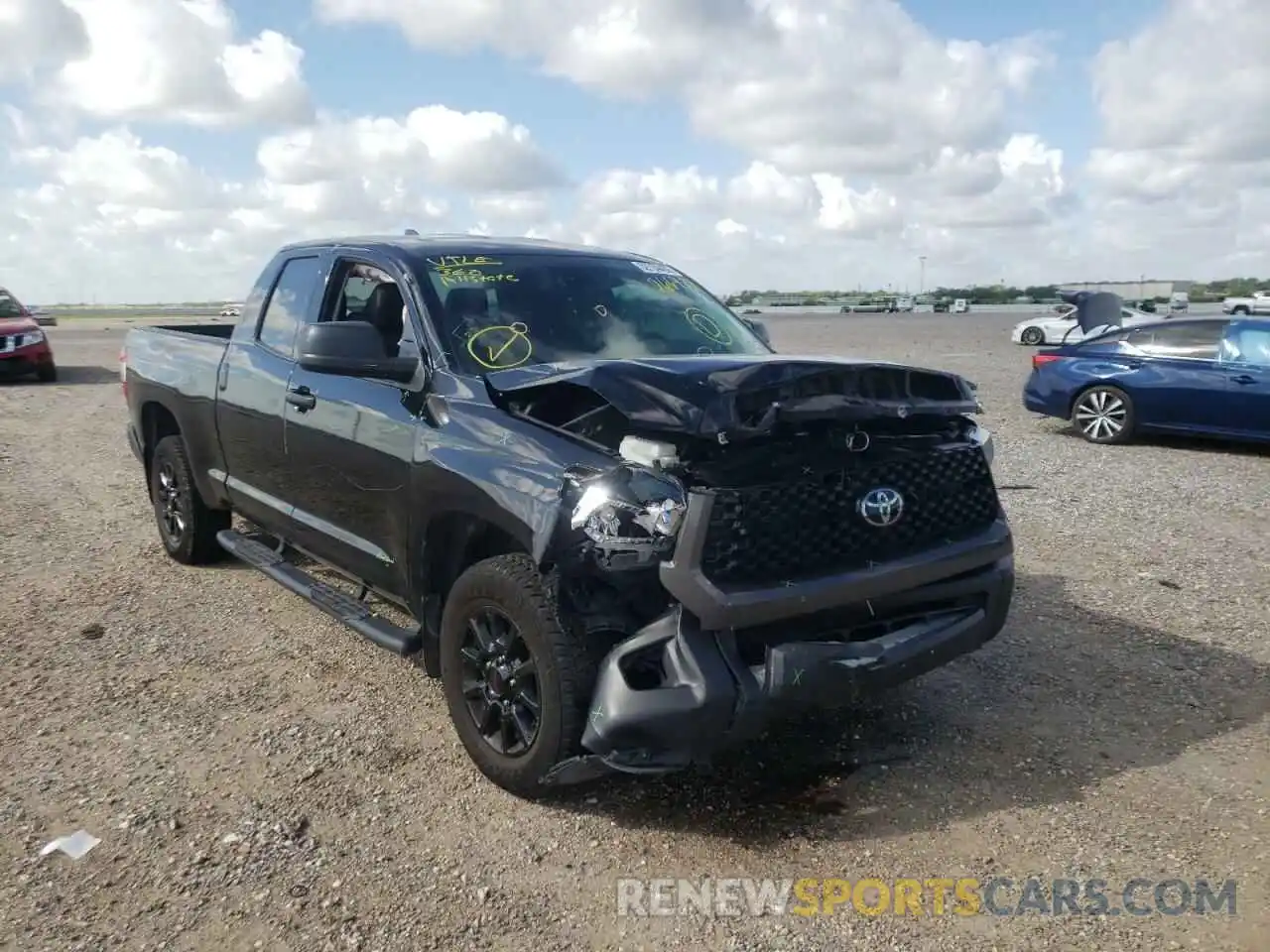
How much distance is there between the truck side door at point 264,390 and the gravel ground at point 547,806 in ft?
2.37

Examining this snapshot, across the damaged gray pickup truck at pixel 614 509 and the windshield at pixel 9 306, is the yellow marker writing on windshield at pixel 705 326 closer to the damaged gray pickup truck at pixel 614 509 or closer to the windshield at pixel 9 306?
the damaged gray pickup truck at pixel 614 509

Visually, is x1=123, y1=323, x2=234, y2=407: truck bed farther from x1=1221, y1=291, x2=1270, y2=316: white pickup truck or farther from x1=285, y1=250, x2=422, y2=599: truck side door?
x1=1221, y1=291, x2=1270, y2=316: white pickup truck

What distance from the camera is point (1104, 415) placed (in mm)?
11438

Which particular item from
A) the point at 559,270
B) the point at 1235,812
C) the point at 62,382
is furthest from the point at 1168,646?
the point at 62,382

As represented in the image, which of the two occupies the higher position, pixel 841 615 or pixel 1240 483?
pixel 841 615

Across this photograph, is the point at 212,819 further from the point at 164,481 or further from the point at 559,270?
the point at 164,481

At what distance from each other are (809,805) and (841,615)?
2.33 feet

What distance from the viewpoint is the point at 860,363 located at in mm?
3467

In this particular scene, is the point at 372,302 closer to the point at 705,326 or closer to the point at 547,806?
the point at 705,326

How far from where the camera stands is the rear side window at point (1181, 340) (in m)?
10.8

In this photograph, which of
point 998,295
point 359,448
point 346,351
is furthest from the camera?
point 998,295

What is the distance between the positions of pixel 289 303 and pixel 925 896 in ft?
13.1

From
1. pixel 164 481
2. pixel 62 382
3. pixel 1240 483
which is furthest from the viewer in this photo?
pixel 62 382

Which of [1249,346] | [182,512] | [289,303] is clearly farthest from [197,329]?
[1249,346]
